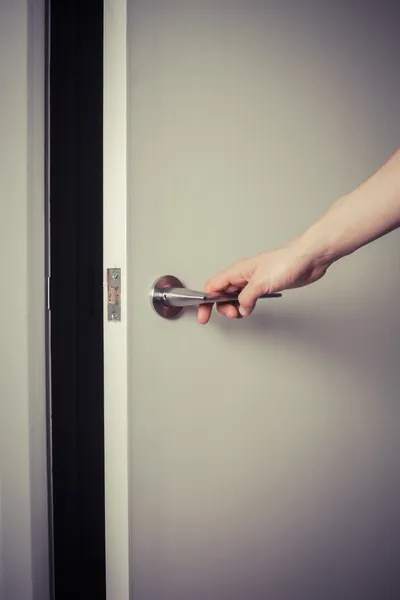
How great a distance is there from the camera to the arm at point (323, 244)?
42cm

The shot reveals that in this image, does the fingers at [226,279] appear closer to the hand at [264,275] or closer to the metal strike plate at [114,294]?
the hand at [264,275]

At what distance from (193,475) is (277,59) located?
0.62 metres

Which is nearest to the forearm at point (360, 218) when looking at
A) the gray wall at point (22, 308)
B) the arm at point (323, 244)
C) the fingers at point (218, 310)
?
the arm at point (323, 244)

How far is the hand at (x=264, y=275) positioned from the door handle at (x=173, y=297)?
0.05 feet

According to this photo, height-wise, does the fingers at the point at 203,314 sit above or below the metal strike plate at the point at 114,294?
below

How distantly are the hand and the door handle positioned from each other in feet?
0.05

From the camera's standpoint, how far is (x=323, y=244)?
463 mm

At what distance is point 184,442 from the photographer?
517 mm

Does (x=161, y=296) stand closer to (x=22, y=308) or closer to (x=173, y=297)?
(x=173, y=297)

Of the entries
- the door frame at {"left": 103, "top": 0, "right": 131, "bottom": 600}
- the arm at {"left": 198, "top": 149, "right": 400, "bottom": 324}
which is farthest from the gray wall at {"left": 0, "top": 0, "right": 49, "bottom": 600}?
the arm at {"left": 198, "top": 149, "right": 400, "bottom": 324}

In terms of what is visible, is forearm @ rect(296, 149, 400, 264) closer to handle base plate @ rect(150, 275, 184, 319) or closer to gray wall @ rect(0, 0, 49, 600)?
handle base plate @ rect(150, 275, 184, 319)

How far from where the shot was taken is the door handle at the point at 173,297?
0.46 meters

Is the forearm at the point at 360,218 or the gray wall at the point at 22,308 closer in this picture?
the forearm at the point at 360,218

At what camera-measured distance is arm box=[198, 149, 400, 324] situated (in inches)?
16.7
